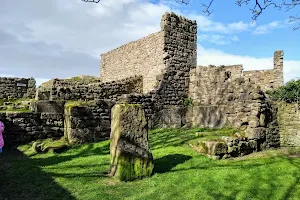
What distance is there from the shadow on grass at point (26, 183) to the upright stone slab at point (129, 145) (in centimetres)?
127

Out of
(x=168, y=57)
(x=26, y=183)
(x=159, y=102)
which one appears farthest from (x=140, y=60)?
(x=26, y=183)

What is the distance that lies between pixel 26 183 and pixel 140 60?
→ 35.0 feet

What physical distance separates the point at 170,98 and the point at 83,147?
5.78 meters

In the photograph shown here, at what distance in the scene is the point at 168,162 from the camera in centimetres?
773

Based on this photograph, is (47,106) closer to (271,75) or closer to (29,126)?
(29,126)

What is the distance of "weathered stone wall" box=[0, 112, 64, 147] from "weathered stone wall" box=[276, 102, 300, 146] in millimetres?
8599

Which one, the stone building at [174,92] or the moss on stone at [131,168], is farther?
the stone building at [174,92]

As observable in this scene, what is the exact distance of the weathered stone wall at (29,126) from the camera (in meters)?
10.6

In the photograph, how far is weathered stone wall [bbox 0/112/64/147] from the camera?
10594mm

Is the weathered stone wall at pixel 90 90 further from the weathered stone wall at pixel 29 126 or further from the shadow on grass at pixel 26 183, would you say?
the shadow on grass at pixel 26 183

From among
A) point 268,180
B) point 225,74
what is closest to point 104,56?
point 225,74

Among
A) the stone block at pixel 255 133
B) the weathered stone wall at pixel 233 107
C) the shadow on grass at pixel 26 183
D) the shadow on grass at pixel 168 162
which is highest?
the weathered stone wall at pixel 233 107

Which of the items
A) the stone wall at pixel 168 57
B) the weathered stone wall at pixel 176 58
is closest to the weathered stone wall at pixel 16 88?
the stone wall at pixel 168 57

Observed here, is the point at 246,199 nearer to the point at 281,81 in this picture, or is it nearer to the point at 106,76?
the point at 106,76
